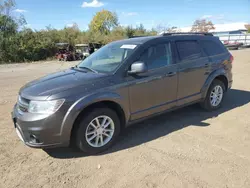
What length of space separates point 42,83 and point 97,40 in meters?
27.9

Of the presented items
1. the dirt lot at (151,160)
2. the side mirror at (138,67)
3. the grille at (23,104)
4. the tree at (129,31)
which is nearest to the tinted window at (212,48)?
the dirt lot at (151,160)

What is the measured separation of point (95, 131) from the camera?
3.45 meters

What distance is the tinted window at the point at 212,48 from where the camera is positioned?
4979 mm

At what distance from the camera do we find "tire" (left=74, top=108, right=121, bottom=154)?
3285 millimetres

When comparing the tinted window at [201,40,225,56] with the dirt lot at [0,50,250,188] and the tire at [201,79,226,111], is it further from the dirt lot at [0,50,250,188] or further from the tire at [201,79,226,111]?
the dirt lot at [0,50,250,188]

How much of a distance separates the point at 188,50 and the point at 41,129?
3.18 m

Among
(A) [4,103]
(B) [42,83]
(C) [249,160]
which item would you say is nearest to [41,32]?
(A) [4,103]

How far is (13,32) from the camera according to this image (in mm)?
23062

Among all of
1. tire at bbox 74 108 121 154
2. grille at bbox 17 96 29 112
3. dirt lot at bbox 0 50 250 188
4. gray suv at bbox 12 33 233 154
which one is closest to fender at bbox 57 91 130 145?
gray suv at bbox 12 33 233 154

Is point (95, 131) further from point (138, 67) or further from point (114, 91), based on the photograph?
point (138, 67)

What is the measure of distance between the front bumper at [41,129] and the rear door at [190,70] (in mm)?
2391

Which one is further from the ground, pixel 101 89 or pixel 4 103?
pixel 101 89

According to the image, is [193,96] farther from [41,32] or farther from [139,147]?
[41,32]

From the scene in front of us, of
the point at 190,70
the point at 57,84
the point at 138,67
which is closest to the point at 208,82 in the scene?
the point at 190,70
